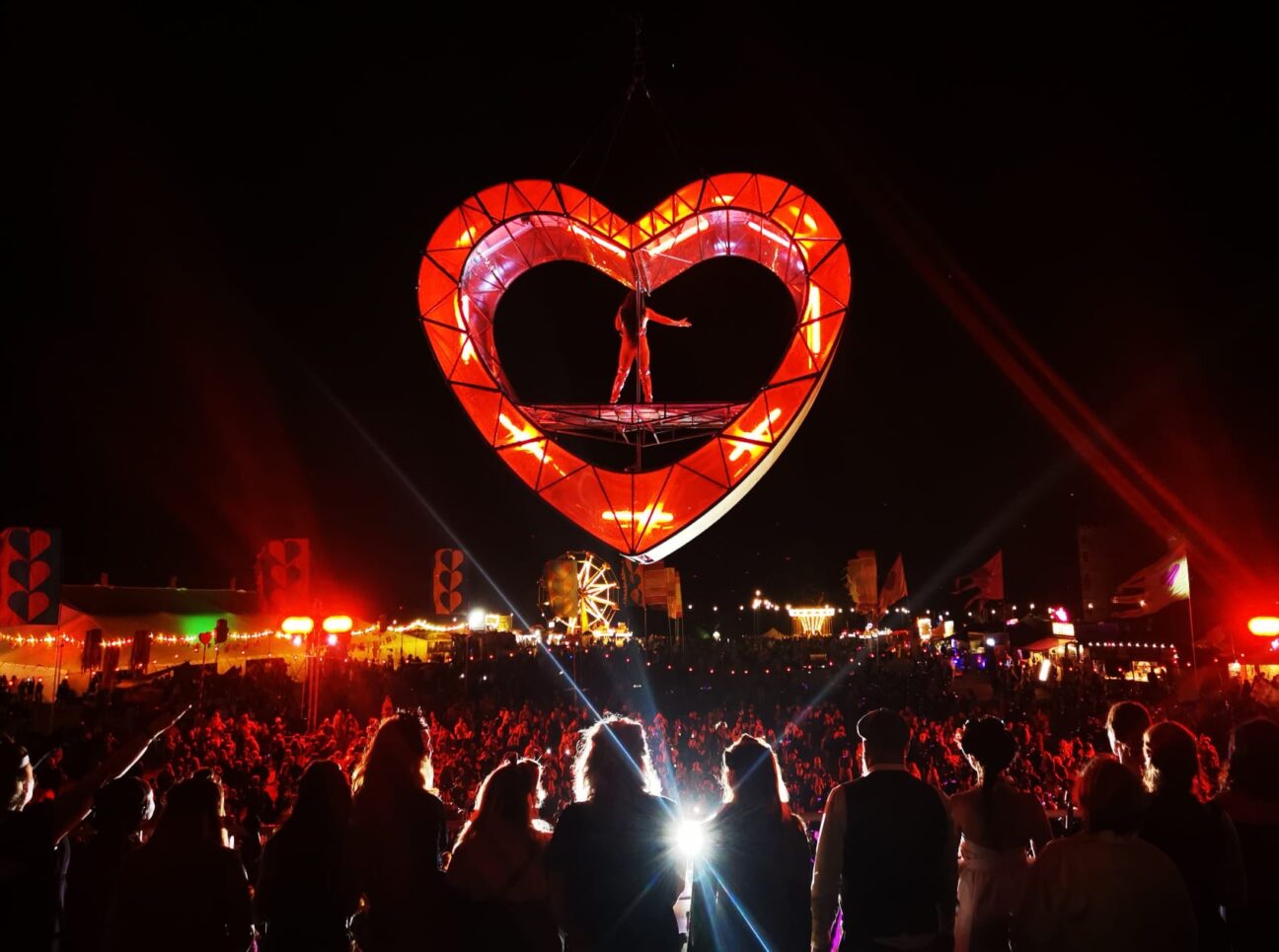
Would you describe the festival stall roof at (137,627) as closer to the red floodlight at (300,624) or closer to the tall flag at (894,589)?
the red floodlight at (300,624)

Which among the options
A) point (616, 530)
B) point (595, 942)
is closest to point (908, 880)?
point (595, 942)

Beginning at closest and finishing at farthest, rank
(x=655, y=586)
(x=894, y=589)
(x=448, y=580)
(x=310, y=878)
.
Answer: (x=310, y=878) < (x=448, y=580) < (x=894, y=589) < (x=655, y=586)

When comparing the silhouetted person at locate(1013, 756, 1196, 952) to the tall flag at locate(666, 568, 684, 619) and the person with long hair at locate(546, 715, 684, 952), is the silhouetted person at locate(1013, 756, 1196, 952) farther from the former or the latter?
the tall flag at locate(666, 568, 684, 619)

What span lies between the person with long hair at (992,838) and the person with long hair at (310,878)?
97.3 inches

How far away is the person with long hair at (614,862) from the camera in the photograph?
2.97 meters

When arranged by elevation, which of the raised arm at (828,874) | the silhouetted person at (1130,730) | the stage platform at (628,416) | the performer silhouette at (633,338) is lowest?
the raised arm at (828,874)

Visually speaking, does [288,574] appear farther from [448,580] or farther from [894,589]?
[894,589]

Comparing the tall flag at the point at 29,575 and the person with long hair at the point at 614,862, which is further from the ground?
the tall flag at the point at 29,575

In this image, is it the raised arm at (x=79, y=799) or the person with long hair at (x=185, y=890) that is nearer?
the person with long hair at (x=185, y=890)

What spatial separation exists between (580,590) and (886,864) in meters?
23.4

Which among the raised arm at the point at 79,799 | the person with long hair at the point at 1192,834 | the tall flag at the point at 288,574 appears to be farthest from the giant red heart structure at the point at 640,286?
the tall flag at the point at 288,574

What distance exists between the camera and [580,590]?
26.4 metres

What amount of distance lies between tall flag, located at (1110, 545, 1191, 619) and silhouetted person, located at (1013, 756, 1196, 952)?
14524mm

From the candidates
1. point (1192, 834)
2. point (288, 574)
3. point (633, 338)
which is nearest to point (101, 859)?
point (1192, 834)
